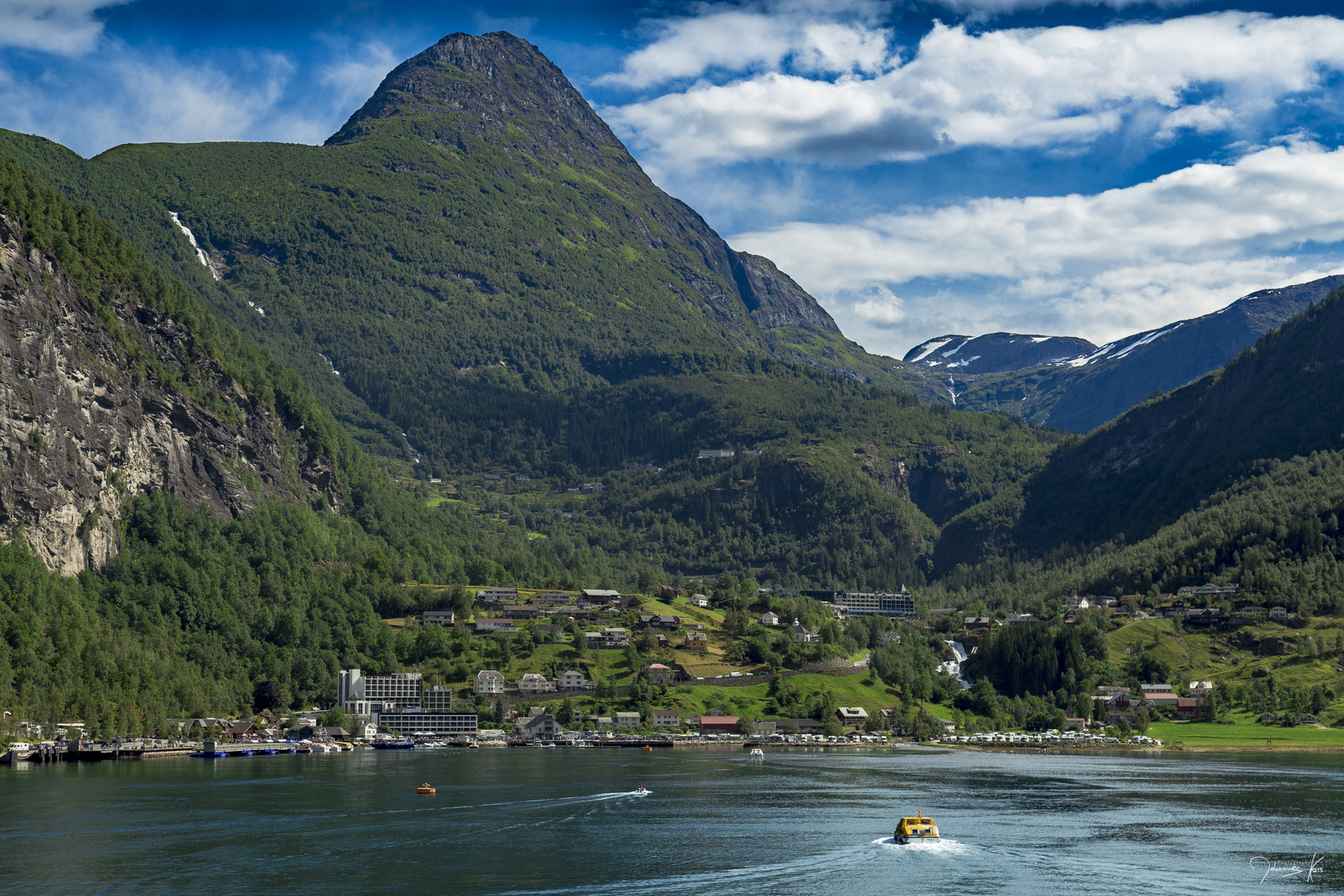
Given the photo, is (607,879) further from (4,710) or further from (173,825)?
(4,710)

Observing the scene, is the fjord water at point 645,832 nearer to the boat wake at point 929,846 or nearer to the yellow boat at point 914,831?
the boat wake at point 929,846

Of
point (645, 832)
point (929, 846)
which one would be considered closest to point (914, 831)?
point (929, 846)

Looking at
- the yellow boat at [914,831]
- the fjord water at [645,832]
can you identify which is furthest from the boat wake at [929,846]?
the yellow boat at [914,831]

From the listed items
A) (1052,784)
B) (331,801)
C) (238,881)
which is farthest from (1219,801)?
(238,881)

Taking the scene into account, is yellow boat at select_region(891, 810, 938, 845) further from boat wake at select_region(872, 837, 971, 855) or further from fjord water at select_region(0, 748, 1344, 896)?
fjord water at select_region(0, 748, 1344, 896)

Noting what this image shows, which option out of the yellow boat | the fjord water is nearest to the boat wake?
the fjord water
